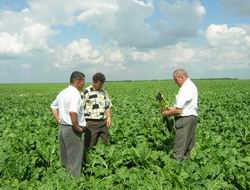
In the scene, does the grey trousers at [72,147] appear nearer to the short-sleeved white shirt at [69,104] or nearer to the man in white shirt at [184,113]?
the short-sleeved white shirt at [69,104]

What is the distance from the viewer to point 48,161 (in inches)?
335

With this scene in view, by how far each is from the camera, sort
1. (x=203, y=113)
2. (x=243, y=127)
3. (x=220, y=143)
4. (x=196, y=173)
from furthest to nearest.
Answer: (x=203, y=113), (x=243, y=127), (x=220, y=143), (x=196, y=173)

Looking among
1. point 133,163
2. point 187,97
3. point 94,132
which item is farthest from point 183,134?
point 94,132

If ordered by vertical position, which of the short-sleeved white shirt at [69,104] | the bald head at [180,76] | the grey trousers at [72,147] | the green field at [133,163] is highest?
the bald head at [180,76]

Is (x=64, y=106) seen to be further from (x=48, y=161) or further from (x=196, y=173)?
(x=196, y=173)

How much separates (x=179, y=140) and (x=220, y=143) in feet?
5.22

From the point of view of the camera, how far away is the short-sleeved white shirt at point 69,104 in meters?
7.15

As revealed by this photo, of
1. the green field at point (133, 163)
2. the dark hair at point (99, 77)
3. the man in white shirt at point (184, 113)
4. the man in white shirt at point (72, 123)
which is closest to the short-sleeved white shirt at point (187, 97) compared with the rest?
the man in white shirt at point (184, 113)

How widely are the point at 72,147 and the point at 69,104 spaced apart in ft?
2.41

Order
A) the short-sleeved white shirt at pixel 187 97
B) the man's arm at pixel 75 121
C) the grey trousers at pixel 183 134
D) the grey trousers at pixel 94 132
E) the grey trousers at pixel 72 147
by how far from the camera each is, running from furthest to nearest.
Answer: the grey trousers at pixel 94 132
the grey trousers at pixel 183 134
the short-sleeved white shirt at pixel 187 97
the grey trousers at pixel 72 147
the man's arm at pixel 75 121

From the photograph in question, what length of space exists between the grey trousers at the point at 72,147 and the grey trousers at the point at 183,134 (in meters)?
1.75

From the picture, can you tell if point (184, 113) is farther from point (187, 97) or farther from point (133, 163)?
point (133, 163)

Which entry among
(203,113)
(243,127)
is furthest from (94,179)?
(203,113)

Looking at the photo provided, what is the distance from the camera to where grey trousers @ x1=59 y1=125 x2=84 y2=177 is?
24.3 feet
